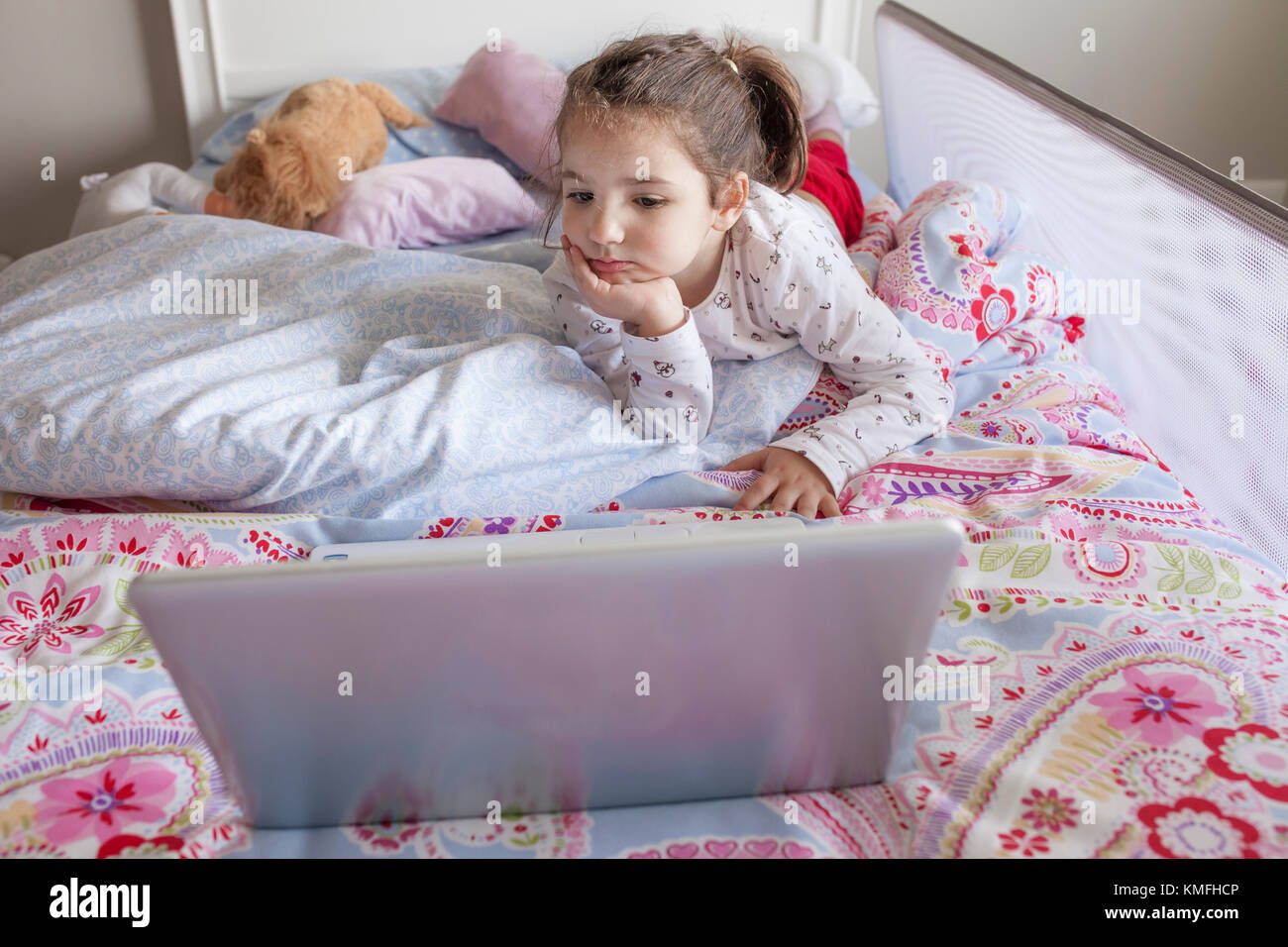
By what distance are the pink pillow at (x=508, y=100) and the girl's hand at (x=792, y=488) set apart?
40.9 inches

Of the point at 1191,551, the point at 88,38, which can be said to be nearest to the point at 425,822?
the point at 1191,551

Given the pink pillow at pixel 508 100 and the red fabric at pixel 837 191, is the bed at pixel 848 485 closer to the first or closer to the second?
the red fabric at pixel 837 191

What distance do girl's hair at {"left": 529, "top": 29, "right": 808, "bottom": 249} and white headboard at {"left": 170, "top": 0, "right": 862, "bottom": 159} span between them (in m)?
1.09

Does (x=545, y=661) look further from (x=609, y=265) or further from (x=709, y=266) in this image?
(x=709, y=266)

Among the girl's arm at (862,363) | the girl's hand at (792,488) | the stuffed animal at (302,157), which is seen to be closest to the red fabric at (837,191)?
the girl's arm at (862,363)

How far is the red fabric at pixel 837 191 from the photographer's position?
5.01 feet

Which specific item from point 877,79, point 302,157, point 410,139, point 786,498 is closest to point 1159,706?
point 786,498

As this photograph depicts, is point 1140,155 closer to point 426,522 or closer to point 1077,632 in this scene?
point 1077,632

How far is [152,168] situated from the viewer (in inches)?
68.5

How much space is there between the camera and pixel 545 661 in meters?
0.51

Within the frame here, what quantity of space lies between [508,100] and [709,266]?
2.97 feet

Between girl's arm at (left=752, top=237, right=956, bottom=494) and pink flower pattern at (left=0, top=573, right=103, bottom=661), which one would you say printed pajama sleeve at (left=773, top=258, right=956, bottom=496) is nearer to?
girl's arm at (left=752, top=237, right=956, bottom=494)

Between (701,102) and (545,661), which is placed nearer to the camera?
(545,661)
